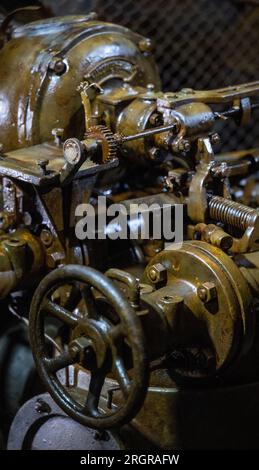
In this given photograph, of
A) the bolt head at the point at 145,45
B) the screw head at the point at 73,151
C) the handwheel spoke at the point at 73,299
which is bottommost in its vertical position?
the handwheel spoke at the point at 73,299

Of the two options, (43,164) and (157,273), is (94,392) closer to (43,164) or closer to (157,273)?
(157,273)

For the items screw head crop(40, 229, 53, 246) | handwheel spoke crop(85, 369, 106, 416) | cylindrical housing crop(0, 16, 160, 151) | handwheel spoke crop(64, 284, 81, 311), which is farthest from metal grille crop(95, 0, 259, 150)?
handwheel spoke crop(85, 369, 106, 416)

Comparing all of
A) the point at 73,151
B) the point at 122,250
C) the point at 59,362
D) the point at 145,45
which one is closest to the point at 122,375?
the point at 59,362

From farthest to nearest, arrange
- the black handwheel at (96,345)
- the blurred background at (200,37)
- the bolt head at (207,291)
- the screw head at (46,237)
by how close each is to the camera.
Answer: the blurred background at (200,37), the screw head at (46,237), the bolt head at (207,291), the black handwheel at (96,345)

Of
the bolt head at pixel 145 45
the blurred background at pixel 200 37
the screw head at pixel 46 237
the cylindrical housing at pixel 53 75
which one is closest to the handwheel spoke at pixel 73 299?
the screw head at pixel 46 237

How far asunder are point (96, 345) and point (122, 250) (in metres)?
0.84

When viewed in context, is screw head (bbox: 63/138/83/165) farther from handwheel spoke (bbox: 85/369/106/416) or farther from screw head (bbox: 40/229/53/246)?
handwheel spoke (bbox: 85/369/106/416)

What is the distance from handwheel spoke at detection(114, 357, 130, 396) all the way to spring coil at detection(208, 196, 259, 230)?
0.62 metres

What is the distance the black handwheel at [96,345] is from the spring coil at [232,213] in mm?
530

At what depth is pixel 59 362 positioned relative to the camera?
1604 millimetres

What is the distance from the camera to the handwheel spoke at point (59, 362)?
5.16 feet

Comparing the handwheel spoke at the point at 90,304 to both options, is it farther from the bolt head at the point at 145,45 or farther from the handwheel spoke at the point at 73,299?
the bolt head at the point at 145,45

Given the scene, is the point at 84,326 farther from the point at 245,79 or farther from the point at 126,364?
the point at 245,79
